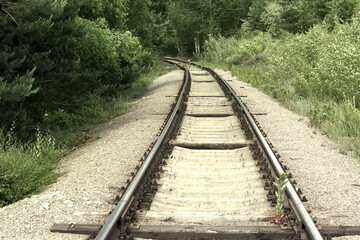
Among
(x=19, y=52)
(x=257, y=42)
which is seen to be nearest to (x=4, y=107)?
(x=19, y=52)

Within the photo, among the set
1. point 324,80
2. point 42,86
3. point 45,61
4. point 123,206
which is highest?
point 45,61

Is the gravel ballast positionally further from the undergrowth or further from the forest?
the forest

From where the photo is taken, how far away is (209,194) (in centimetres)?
425

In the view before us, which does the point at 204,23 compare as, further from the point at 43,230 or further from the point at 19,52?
the point at 43,230

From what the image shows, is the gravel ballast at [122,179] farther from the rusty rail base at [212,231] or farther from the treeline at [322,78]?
the treeline at [322,78]

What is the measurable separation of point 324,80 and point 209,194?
618 cm

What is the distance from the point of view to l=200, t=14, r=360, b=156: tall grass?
7062 mm

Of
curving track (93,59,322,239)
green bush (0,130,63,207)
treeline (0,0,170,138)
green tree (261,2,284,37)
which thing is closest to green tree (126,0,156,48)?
treeline (0,0,170,138)

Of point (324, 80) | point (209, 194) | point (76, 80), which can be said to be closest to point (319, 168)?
point (209, 194)

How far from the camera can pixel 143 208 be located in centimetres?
388

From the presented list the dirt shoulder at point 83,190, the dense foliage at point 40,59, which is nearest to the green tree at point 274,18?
the dense foliage at point 40,59

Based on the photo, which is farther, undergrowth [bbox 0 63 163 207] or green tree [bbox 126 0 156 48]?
green tree [bbox 126 0 156 48]

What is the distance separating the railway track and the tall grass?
1.78 meters

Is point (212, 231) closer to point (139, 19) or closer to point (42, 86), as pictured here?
point (42, 86)
